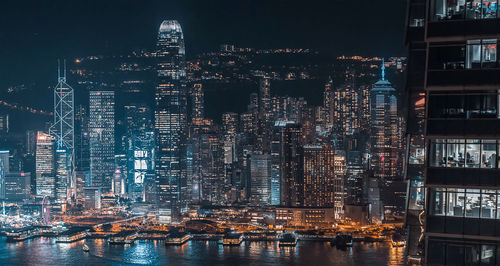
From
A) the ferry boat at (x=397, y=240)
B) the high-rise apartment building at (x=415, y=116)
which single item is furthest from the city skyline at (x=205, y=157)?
the high-rise apartment building at (x=415, y=116)

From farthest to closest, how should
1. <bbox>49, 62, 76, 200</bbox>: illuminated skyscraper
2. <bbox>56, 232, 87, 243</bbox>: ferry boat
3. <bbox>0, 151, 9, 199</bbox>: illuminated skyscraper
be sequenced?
1. <bbox>49, 62, 76, 200</bbox>: illuminated skyscraper
2. <bbox>0, 151, 9, 199</bbox>: illuminated skyscraper
3. <bbox>56, 232, 87, 243</bbox>: ferry boat

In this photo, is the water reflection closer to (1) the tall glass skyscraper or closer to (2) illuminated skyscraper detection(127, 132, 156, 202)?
(1) the tall glass skyscraper

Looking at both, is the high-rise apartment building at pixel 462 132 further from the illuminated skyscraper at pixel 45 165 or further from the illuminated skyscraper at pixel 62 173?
the illuminated skyscraper at pixel 45 165

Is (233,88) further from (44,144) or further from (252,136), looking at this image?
(44,144)

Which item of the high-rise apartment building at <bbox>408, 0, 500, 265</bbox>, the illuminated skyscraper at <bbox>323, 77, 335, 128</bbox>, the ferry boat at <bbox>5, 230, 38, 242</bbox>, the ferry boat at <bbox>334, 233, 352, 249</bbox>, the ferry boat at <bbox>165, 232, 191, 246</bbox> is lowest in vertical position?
the ferry boat at <bbox>5, 230, 38, 242</bbox>

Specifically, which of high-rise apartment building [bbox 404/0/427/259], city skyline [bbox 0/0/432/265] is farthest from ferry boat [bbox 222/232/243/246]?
high-rise apartment building [bbox 404/0/427/259]
